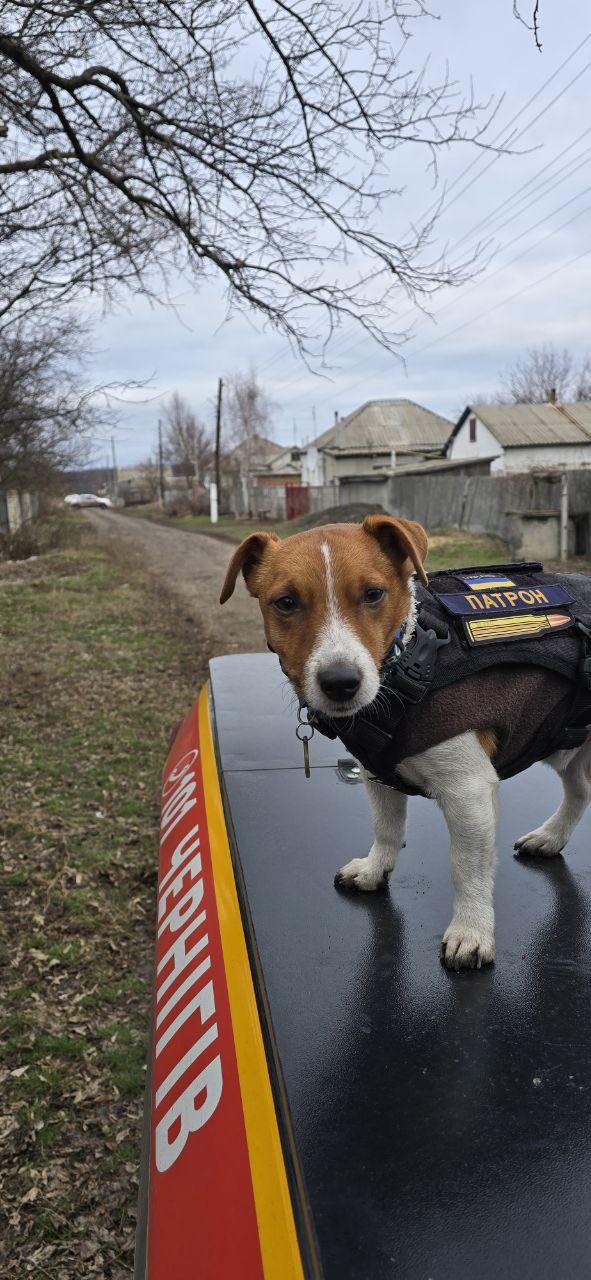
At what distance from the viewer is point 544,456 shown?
47.4 meters

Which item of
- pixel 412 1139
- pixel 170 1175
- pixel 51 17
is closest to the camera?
pixel 412 1139

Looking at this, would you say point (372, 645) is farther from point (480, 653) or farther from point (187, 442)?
point (187, 442)

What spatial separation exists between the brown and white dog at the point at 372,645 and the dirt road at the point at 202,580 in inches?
252

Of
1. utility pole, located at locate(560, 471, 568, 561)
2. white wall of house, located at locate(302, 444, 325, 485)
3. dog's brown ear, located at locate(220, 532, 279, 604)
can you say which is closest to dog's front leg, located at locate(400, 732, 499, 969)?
dog's brown ear, located at locate(220, 532, 279, 604)

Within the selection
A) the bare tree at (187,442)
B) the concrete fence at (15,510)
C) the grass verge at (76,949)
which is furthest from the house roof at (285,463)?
the grass verge at (76,949)

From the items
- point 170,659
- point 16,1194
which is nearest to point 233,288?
point 170,659

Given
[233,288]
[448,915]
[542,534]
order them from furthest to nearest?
[542,534] < [233,288] < [448,915]

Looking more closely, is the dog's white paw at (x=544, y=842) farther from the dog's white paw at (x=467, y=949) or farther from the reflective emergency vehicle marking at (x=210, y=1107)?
the reflective emergency vehicle marking at (x=210, y=1107)

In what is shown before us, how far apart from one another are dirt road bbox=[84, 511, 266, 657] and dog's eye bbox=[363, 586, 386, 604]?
6.49 meters

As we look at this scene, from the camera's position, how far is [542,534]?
1828cm

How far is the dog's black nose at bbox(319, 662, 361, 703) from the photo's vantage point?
5.66 ft

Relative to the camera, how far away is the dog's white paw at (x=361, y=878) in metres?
2.27

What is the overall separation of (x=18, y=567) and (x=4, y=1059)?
16731mm

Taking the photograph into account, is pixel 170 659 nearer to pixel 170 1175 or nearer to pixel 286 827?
pixel 286 827
